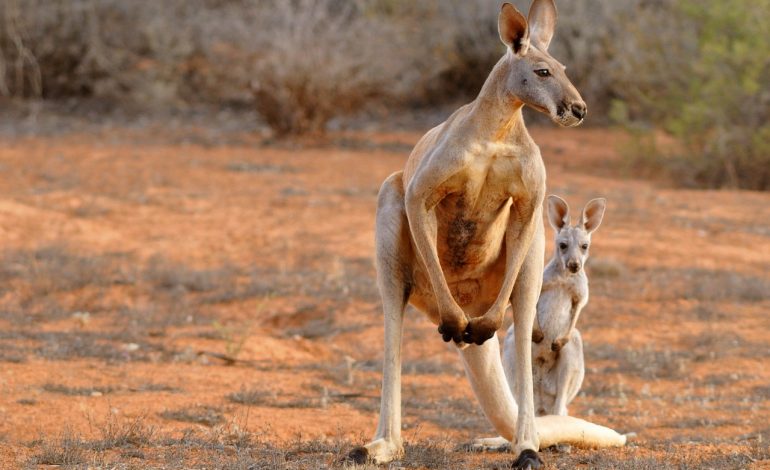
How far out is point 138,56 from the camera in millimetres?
22062

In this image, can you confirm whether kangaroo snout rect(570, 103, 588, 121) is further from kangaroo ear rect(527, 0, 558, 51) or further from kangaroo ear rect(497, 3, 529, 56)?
kangaroo ear rect(527, 0, 558, 51)

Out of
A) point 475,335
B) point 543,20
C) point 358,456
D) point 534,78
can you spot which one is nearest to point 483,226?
point 475,335

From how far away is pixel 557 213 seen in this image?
6.33 meters

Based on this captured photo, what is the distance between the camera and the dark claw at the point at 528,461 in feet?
14.7

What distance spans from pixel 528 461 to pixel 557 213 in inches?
84.1

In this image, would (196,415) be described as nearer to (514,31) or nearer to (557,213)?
(557,213)

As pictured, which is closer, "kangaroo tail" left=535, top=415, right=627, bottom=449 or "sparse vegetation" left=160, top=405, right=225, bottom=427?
"kangaroo tail" left=535, top=415, right=627, bottom=449

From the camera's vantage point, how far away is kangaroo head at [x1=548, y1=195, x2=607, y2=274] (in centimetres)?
603

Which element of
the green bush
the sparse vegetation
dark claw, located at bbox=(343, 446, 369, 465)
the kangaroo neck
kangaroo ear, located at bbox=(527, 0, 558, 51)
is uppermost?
the green bush

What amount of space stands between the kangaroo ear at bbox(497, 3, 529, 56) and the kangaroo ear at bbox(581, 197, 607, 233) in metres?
1.87

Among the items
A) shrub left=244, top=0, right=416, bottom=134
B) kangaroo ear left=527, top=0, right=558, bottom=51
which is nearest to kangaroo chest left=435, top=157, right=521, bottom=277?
kangaroo ear left=527, top=0, right=558, bottom=51

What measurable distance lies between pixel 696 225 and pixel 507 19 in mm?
8771

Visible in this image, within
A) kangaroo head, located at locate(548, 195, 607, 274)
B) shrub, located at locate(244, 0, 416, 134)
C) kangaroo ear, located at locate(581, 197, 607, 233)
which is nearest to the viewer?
kangaroo head, located at locate(548, 195, 607, 274)

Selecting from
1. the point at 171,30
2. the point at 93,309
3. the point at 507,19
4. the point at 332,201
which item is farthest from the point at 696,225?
the point at 171,30
